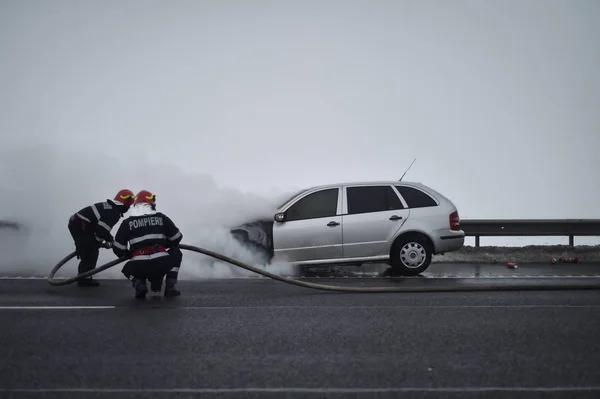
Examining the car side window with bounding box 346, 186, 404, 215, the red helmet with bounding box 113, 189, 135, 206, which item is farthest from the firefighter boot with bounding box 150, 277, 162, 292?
the car side window with bounding box 346, 186, 404, 215

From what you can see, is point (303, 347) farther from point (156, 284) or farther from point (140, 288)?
point (156, 284)

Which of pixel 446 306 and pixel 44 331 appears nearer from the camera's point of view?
pixel 44 331

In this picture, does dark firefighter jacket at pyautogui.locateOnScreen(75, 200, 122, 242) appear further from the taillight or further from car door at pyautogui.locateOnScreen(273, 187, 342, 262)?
the taillight

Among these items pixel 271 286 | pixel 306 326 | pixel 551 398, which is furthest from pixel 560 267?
pixel 551 398

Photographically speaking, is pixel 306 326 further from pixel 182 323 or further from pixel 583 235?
pixel 583 235

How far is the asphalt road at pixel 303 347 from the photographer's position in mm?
4398

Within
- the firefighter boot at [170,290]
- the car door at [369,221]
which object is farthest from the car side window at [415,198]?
the firefighter boot at [170,290]

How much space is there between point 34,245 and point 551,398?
13455 mm

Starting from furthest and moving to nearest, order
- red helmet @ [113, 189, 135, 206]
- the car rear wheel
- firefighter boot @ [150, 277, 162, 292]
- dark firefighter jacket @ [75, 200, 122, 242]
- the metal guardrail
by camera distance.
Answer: the metal guardrail
the car rear wheel
red helmet @ [113, 189, 135, 206]
dark firefighter jacket @ [75, 200, 122, 242]
firefighter boot @ [150, 277, 162, 292]

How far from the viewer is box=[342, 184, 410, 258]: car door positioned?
1249 cm

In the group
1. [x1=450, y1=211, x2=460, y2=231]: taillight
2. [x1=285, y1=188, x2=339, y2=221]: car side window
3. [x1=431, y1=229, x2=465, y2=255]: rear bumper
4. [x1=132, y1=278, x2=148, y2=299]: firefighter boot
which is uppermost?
[x1=285, y1=188, x2=339, y2=221]: car side window

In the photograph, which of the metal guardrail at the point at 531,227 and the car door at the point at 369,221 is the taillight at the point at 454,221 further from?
the metal guardrail at the point at 531,227

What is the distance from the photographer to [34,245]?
50.2 ft

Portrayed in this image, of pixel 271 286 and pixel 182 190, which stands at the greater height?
pixel 182 190
